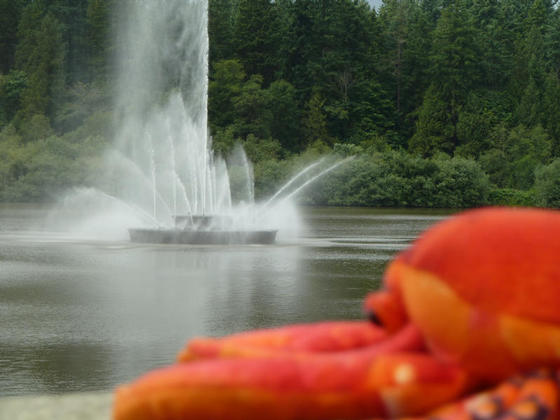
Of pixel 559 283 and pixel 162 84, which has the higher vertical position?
pixel 162 84

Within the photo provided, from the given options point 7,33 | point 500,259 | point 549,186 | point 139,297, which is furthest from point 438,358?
point 7,33

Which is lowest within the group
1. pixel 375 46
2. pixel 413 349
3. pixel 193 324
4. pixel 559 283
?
pixel 193 324

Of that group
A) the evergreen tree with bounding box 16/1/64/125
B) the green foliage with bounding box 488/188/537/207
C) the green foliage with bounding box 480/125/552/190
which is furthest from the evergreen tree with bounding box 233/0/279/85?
the green foliage with bounding box 488/188/537/207

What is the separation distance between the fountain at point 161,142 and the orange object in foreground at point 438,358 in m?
26.1

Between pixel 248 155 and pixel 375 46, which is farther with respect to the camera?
pixel 375 46

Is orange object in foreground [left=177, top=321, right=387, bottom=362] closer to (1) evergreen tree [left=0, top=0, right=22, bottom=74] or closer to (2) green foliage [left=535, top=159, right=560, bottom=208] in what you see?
(2) green foliage [left=535, top=159, right=560, bottom=208]

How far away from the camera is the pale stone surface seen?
154 inches

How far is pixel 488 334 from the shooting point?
92.2 inches

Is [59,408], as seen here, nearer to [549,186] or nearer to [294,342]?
[294,342]

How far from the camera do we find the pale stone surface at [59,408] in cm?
392

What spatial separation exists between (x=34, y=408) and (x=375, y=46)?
86.3 metres

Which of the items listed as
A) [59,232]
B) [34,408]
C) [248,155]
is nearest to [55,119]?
[248,155]

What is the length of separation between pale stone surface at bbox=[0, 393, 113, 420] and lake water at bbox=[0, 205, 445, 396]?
310 centimetres

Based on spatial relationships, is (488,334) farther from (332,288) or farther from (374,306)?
(332,288)
